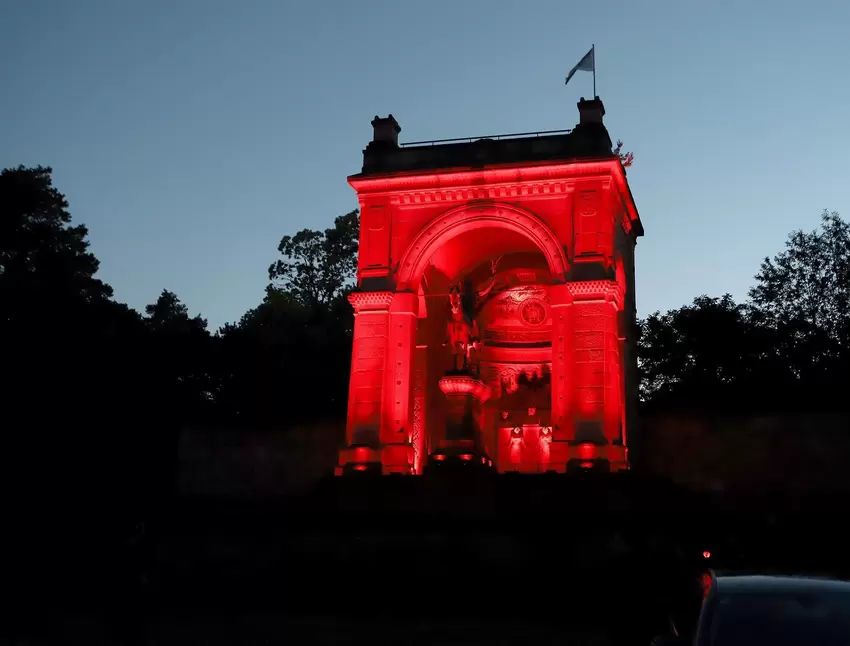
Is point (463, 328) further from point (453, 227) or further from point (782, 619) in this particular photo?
point (782, 619)

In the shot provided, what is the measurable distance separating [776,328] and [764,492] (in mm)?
14759

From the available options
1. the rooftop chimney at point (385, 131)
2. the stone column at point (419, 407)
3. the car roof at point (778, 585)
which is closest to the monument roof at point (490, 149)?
the rooftop chimney at point (385, 131)

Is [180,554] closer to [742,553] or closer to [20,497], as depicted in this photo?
[20,497]

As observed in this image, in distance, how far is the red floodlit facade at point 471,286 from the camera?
2970 cm

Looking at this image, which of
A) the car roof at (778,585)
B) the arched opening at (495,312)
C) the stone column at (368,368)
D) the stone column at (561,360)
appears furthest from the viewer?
the arched opening at (495,312)

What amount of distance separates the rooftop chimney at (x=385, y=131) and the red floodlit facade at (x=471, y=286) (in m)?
0.06

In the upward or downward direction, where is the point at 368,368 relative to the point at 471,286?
downward

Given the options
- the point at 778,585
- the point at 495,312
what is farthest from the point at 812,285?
the point at 778,585

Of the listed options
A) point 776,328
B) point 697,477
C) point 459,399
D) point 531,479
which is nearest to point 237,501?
point 459,399

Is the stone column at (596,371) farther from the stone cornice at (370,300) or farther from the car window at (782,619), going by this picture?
the car window at (782,619)

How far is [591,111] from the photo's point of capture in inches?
1253

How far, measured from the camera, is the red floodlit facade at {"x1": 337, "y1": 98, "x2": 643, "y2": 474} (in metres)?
29.7

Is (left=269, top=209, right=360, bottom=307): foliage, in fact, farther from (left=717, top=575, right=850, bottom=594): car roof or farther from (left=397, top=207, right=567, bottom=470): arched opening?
(left=717, top=575, right=850, bottom=594): car roof

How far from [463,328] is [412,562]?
31.5 ft
